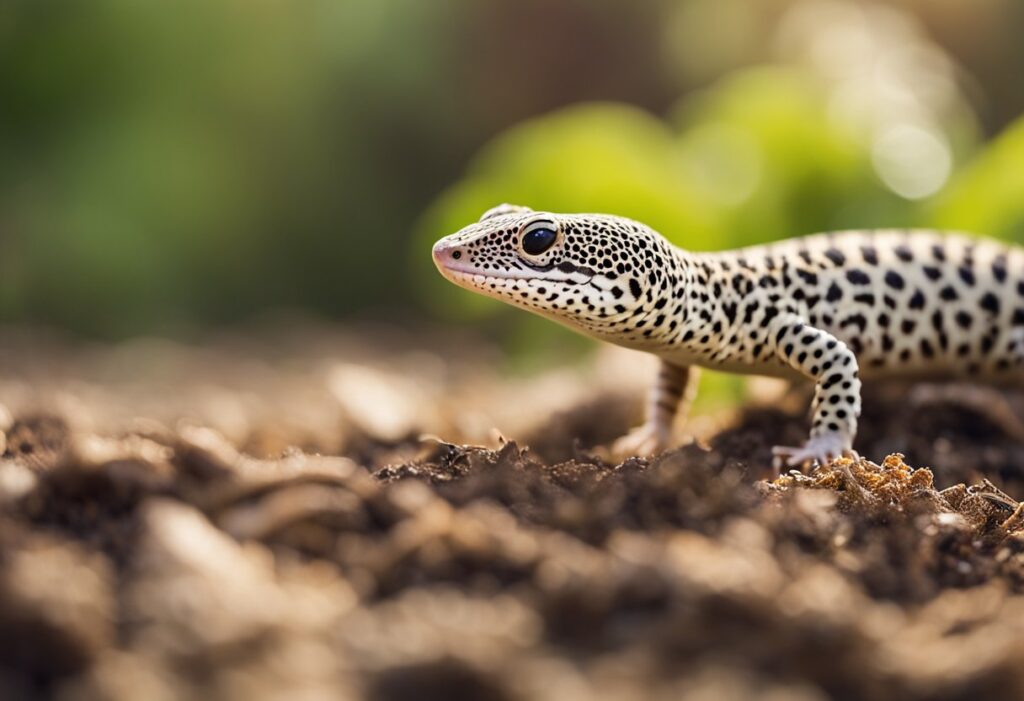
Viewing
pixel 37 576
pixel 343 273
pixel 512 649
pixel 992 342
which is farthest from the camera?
pixel 343 273

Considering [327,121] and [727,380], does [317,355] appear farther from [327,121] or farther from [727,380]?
[327,121]

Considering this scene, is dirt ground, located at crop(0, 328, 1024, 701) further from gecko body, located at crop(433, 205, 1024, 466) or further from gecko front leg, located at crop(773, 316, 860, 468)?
gecko body, located at crop(433, 205, 1024, 466)

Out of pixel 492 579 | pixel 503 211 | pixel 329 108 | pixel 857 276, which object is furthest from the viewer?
pixel 329 108

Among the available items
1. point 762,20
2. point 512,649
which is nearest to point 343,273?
point 762,20

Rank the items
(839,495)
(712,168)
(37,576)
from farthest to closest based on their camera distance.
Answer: (712,168)
(839,495)
(37,576)

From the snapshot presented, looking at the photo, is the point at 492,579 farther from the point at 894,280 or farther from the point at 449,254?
the point at 894,280

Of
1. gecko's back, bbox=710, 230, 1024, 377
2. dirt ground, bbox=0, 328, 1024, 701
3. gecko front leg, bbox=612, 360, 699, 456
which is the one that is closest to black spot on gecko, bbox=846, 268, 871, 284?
gecko's back, bbox=710, 230, 1024, 377

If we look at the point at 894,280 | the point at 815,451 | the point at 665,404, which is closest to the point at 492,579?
the point at 815,451
